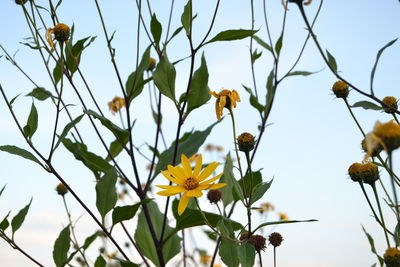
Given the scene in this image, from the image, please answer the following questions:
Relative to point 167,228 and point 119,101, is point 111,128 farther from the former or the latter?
point 119,101

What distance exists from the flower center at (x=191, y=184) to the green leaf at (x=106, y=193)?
1.02ft

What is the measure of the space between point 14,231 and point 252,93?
0.84 m

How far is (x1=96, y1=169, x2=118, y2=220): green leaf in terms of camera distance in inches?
45.3

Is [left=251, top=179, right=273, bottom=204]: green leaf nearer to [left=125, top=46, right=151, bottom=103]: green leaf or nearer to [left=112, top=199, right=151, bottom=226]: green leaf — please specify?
[left=112, top=199, right=151, bottom=226]: green leaf

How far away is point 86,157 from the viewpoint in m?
1.29

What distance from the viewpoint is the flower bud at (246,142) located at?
0.96 metres

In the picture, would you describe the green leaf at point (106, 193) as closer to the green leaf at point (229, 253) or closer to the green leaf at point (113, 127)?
the green leaf at point (113, 127)

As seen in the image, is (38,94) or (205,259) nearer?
(38,94)

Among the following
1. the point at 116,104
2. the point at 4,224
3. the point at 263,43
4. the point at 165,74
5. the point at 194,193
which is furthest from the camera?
the point at 116,104

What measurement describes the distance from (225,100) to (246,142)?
4.1 inches

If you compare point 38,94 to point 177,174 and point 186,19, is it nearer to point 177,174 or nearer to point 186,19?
point 186,19

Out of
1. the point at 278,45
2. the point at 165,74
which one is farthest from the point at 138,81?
the point at 278,45

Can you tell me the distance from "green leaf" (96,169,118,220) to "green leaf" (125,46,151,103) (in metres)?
0.25

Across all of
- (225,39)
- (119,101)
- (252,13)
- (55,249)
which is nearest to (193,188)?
(225,39)
